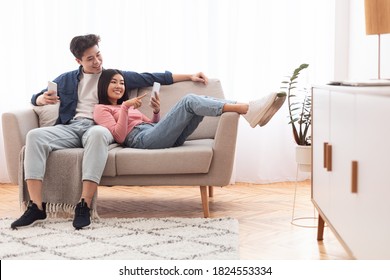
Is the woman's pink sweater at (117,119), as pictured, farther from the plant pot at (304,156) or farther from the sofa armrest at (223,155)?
the plant pot at (304,156)

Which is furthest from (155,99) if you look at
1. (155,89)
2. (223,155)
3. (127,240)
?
(127,240)

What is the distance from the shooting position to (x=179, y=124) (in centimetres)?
348

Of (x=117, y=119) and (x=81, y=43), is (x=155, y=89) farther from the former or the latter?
(x=81, y=43)

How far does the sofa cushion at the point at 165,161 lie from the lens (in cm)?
337

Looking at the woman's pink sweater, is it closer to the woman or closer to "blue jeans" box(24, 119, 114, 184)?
the woman

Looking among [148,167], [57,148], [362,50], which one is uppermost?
[362,50]

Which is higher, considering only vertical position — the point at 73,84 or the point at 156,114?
the point at 73,84

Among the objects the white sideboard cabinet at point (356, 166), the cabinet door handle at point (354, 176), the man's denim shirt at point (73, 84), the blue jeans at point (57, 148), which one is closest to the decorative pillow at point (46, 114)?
the man's denim shirt at point (73, 84)

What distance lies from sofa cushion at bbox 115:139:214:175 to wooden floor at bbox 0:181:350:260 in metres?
0.31

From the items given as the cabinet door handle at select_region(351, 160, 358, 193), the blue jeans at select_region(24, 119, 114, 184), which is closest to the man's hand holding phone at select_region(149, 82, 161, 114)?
the blue jeans at select_region(24, 119, 114, 184)

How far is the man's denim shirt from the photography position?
3.75 meters

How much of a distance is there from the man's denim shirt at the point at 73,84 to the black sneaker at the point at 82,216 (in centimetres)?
68

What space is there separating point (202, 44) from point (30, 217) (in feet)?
6.37

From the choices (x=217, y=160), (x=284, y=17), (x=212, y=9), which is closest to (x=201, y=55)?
(x=212, y=9)
